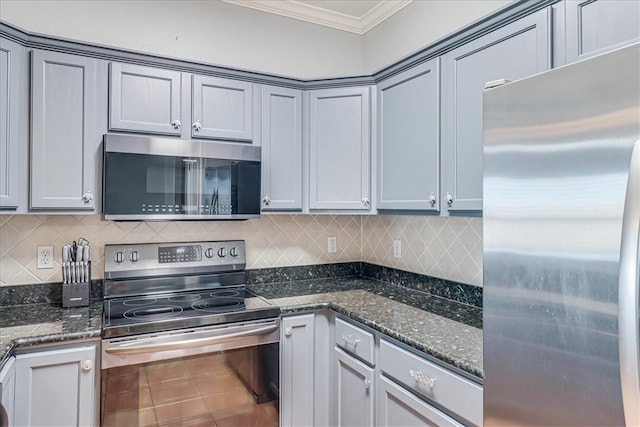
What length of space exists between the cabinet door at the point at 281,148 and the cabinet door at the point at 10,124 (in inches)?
44.7

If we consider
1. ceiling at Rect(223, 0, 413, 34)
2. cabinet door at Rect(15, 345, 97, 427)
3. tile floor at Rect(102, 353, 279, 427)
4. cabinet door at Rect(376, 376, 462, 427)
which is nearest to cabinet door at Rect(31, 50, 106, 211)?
cabinet door at Rect(15, 345, 97, 427)

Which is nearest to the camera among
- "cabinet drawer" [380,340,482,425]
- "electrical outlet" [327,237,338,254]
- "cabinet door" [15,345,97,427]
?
"cabinet drawer" [380,340,482,425]

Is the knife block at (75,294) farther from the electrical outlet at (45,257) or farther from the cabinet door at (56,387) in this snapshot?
the cabinet door at (56,387)

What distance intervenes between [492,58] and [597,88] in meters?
0.93

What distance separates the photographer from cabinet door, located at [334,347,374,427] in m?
1.87

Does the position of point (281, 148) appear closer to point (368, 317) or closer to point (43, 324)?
point (368, 317)

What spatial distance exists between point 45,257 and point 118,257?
34cm

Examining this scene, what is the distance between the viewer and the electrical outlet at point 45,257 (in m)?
2.09

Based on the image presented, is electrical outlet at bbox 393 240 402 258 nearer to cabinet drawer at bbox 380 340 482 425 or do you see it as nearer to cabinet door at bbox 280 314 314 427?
cabinet door at bbox 280 314 314 427

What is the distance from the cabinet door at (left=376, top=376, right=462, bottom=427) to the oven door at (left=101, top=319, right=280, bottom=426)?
0.54 m

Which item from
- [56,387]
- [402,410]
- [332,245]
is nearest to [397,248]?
[332,245]

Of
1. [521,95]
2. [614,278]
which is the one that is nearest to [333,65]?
[521,95]

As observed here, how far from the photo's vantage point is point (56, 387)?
162 centimetres

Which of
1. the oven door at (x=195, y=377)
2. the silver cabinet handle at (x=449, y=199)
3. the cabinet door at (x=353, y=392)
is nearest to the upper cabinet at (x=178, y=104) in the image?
the oven door at (x=195, y=377)
